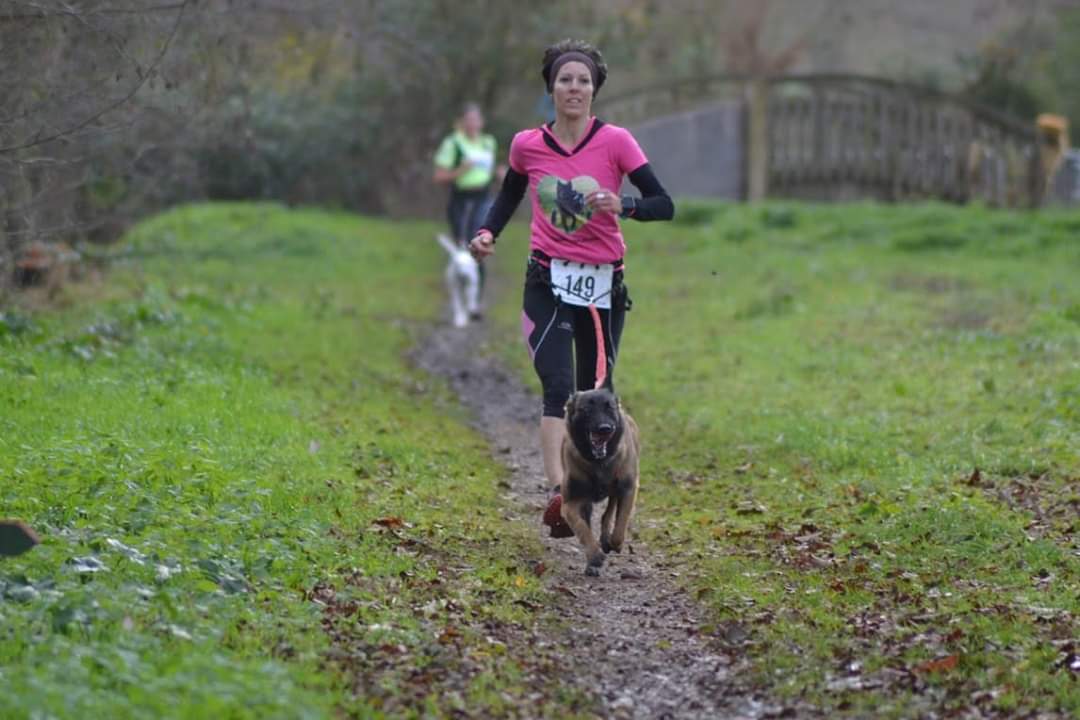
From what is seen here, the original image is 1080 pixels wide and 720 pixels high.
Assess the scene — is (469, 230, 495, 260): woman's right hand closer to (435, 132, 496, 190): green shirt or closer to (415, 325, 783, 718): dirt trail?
(415, 325, 783, 718): dirt trail

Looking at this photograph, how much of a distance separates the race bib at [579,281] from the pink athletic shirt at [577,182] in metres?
0.04

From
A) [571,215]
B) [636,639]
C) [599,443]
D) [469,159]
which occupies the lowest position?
[636,639]

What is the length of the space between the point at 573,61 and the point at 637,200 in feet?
2.57

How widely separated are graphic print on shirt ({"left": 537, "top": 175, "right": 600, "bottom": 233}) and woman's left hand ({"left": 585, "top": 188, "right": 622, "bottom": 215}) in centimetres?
13

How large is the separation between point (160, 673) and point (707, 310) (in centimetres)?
1279

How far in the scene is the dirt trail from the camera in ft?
19.0

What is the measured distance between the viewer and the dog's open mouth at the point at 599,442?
23.3 feet

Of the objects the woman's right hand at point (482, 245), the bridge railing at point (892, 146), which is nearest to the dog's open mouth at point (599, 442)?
the woman's right hand at point (482, 245)

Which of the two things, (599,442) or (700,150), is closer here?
(599,442)

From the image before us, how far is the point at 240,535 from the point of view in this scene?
7.04 metres

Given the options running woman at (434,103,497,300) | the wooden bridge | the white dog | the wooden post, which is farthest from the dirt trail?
the wooden post

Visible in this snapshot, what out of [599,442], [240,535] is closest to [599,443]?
[599,442]

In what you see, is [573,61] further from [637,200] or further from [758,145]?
[758,145]

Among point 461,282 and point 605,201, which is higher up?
point 605,201
